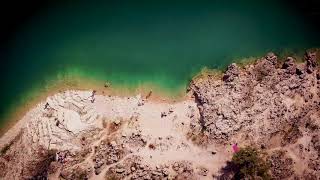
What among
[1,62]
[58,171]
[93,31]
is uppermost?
[93,31]

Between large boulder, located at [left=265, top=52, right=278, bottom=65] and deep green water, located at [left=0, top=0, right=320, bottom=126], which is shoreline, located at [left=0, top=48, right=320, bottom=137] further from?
large boulder, located at [left=265, top=52, right=278, bottom=65]

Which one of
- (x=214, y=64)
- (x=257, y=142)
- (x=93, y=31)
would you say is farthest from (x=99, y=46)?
(x=257, y=142)

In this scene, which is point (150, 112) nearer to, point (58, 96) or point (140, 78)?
point (140, 78)

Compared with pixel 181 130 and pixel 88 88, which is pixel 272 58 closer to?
pixel 181 130

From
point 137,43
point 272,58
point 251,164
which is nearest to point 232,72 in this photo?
point 272,58

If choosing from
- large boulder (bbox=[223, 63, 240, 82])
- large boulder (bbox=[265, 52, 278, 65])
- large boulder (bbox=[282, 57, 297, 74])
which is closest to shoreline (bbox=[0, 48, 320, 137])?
large boulder (bbox=[223, 63, 240, 82])

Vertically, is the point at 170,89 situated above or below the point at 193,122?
above

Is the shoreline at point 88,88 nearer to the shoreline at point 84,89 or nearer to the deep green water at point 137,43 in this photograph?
the shoreline at point 84,89
